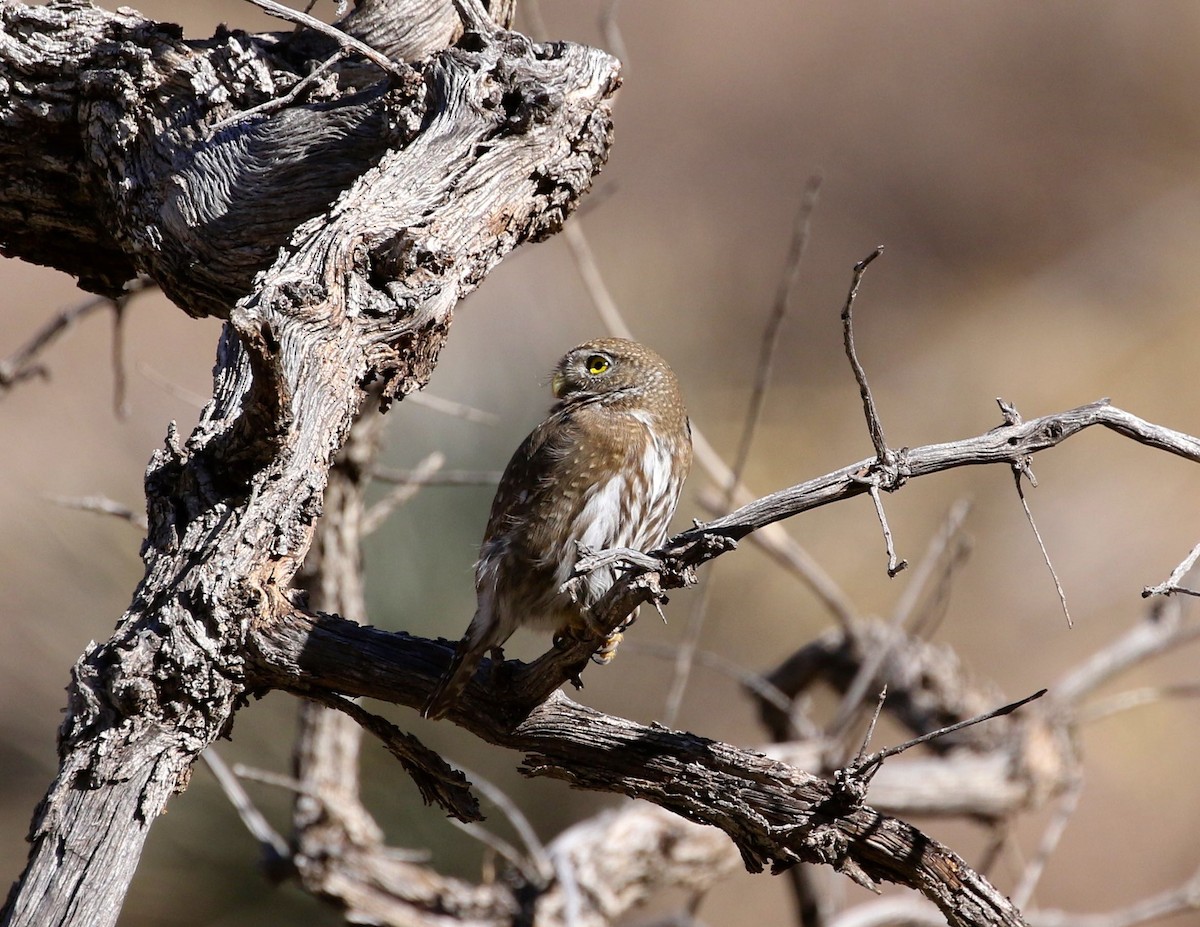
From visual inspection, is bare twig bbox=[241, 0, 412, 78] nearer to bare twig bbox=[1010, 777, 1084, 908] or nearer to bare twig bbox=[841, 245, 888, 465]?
bare twig bbox=[841, 245, 888, 465]

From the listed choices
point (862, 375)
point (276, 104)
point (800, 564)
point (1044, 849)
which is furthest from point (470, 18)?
point (1044, 849)

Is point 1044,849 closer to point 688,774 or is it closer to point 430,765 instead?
point 688,774

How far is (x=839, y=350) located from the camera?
11.1 metres

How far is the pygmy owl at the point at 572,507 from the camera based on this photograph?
271 centimetres

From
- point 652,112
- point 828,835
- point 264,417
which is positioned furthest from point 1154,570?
point 264,417

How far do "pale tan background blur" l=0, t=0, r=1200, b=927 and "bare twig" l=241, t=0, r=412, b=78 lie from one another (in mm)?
3629

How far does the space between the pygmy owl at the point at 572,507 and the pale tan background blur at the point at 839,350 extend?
9.84 feet

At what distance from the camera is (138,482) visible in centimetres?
644

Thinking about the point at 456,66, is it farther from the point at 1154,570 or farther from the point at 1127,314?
the point at 1127,314

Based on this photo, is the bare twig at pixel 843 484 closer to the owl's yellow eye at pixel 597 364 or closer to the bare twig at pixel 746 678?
the owl's yellow eye at pixel 597 364

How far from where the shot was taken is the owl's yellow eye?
3301 millimetres

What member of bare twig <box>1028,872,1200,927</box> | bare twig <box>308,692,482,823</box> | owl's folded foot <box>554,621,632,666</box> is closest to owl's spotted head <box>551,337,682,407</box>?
owl's folded foot <box>554,621,632,666</box>

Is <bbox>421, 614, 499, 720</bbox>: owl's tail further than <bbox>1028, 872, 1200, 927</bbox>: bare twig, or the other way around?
<bbox>1028, 872, 1200, 927</bbox>: bare twig

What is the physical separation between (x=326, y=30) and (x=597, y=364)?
1222 mm
